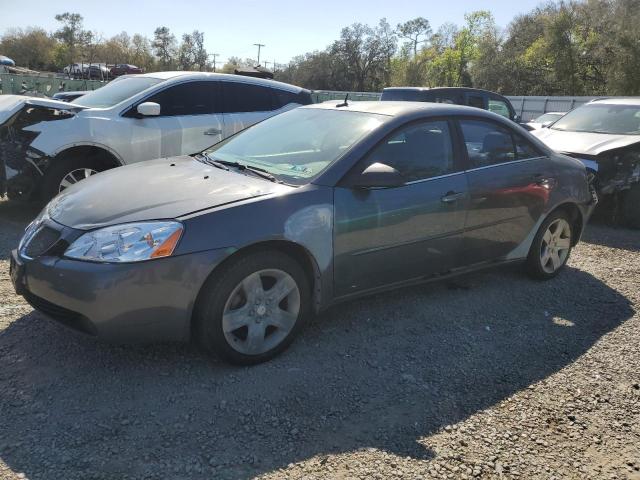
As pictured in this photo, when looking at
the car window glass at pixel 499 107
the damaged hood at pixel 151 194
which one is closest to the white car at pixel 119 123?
the damaged hood at pixel 151 194

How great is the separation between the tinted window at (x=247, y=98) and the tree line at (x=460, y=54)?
114 feet

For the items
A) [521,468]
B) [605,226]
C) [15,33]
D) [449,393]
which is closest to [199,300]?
[449,393]

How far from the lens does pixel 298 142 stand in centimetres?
395

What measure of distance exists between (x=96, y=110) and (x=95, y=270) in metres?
4.02

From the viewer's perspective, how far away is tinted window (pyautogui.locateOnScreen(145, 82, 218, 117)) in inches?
257

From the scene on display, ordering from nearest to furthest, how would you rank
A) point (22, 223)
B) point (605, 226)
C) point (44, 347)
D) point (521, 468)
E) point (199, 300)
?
point (521, 468), point (199, 300), point (44, 347), point (22, 223), point (605, 226)

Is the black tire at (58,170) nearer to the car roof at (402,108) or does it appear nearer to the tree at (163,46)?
the car roof at (402,108)

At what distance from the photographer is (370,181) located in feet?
11.3

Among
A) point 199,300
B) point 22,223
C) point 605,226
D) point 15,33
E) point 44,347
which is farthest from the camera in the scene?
point 15,33

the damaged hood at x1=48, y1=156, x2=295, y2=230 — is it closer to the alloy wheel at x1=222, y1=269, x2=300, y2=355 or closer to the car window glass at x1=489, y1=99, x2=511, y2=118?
the alloy wheel at x1=222, y1=269, x2=300, y2=355

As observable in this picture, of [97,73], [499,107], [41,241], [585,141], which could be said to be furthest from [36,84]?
[97,73]

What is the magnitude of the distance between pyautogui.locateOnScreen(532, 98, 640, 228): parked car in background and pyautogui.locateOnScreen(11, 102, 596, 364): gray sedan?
2741 mm

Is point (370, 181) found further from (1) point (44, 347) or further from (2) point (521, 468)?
(1) point (44, 347)

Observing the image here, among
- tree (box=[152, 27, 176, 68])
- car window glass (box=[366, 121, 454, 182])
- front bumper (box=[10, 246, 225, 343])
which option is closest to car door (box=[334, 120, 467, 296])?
car window glass (box=[366, 121, 454, 182])
